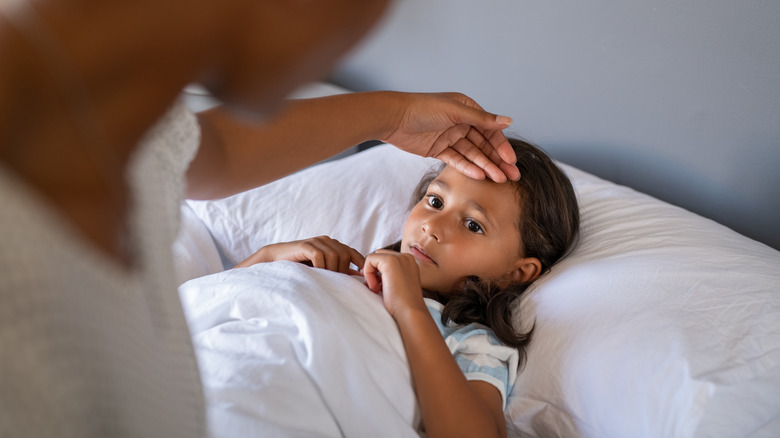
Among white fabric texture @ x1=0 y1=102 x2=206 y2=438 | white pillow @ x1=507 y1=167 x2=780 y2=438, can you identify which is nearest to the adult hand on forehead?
white pillow @ x1=507 y1=167 x2=780 y2=438

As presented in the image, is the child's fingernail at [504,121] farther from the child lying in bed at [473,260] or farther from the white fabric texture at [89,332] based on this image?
the white fabric texture at [89,332]

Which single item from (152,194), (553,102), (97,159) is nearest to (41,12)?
(97,159)

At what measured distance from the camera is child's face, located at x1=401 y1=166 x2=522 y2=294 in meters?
1.25

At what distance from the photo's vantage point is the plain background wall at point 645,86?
1.27 metres

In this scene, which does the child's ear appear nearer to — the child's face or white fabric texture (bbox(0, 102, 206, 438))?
the child's face

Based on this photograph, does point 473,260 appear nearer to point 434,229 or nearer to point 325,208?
point 434,229

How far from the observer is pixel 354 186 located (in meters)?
1.59

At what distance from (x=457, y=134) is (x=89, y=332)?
36.0 inches

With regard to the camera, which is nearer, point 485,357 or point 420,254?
point 485,357

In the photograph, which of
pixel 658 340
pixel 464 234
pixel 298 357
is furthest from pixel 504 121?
pixel 298 357

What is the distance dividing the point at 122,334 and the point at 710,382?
77 cm

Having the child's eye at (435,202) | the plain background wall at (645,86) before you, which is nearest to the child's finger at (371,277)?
the child's eye at (435,202)

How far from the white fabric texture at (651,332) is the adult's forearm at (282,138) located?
1.02 ft

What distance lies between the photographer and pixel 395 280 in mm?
1112
